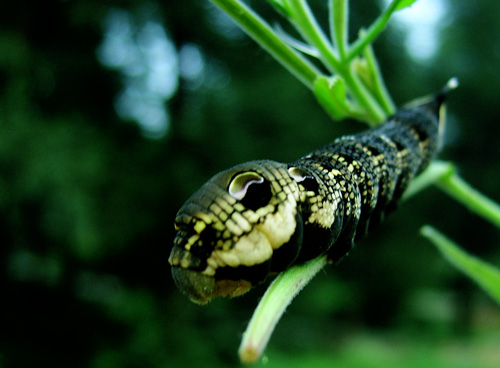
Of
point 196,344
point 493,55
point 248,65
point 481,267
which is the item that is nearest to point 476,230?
point 493,55

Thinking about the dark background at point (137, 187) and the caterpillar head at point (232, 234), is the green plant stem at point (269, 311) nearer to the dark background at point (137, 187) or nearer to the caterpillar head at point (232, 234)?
the caterpillar head at point (232, 234)

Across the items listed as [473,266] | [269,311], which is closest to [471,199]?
[473,266]

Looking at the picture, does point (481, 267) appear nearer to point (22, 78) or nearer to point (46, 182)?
point (46, 182)

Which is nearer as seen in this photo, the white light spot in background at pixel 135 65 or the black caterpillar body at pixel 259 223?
the black caterpillar body at pixel 259 223

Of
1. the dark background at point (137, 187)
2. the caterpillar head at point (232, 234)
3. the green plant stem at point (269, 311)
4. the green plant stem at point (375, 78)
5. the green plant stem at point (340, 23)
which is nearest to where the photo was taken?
Result: the green plant stem at point (269, 311)

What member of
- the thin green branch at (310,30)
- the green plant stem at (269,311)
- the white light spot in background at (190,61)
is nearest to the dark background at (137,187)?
the white light spot in background at (190,61)

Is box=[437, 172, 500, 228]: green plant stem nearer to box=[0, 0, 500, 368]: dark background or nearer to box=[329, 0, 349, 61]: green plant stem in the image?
box=[329, 0, 349, 61]: green plant stem

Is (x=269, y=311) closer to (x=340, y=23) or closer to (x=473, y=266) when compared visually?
(x=340, y=23)
